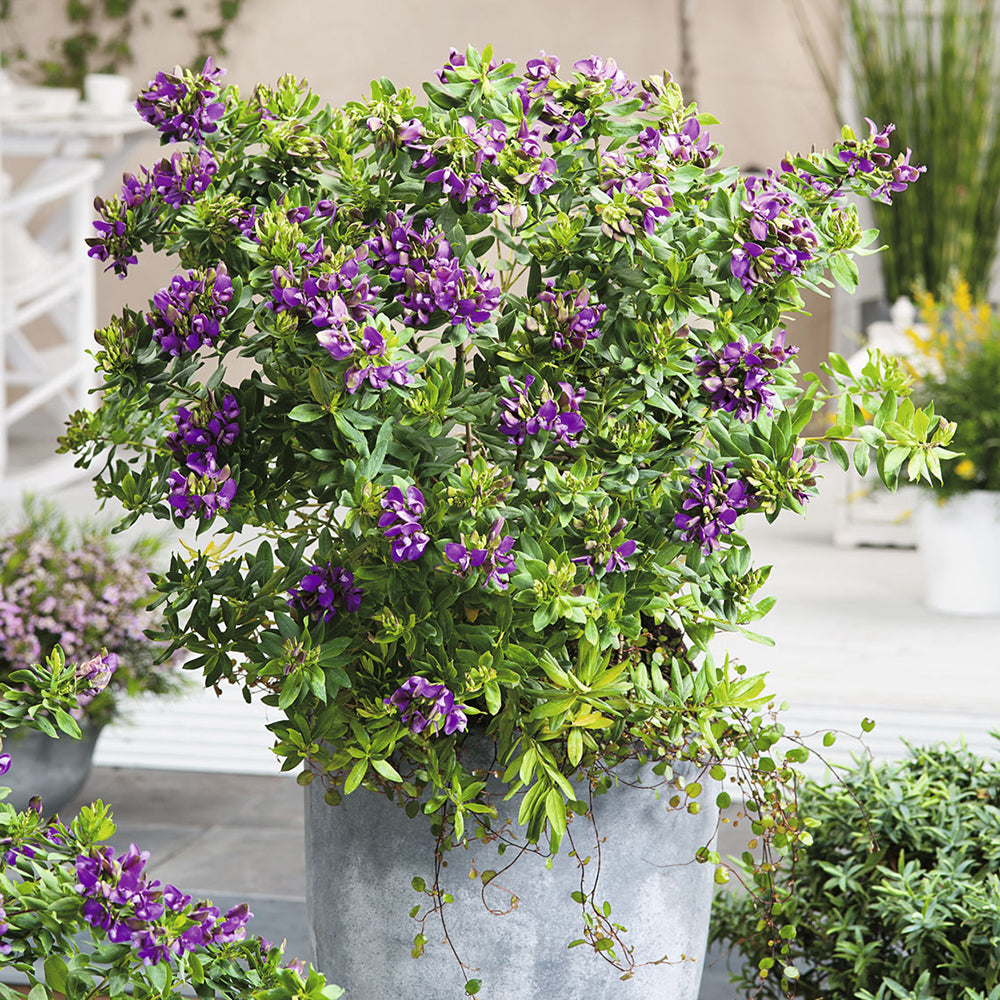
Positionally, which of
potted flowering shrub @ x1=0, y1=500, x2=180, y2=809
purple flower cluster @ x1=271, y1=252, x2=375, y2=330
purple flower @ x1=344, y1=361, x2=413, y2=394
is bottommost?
potted flowering shrub @ x1=0, y1=500, x2=180, y2=809

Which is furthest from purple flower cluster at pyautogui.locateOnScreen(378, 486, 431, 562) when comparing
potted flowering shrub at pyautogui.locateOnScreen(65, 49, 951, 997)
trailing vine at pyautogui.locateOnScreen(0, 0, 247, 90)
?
trailing vine at pyautogui.locateOnScreen(0, 0, 247, 90)

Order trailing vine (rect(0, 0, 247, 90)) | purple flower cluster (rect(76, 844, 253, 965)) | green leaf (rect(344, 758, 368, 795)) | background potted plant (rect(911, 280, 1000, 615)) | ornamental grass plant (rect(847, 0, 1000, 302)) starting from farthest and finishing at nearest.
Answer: trailing vine (rect(0, 0, 247, 90)) < ornamental grass plant (rect(847, 0, 1000, 302)) < background potted plant (rect(911, 280, 1000, 615)) < green leaf (rect(344, 758, 368, 795)) < purple flower cluster (rect(76, 844, 253, 965))

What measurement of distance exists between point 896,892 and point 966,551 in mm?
2004

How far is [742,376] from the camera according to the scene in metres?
0.97

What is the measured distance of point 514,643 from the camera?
39.7 inches

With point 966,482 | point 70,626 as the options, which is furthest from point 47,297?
point 966,482

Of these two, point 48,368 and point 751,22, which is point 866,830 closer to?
point 48,368

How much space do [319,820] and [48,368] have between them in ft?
13.1

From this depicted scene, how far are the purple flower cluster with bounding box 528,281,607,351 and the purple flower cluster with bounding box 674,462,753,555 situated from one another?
0.13 metres

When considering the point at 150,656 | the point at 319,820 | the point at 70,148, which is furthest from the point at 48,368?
the point at 319,820

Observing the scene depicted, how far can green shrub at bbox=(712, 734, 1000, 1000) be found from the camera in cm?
121

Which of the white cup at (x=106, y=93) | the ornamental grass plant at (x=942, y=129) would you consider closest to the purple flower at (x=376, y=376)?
the white cup at (x=106, y=93)

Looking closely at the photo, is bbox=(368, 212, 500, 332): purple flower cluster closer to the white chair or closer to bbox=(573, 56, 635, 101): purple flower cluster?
bbox=(573, 56, 635, 101): purple flower cluster

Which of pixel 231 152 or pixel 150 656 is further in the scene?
Result: pixel 150 656
